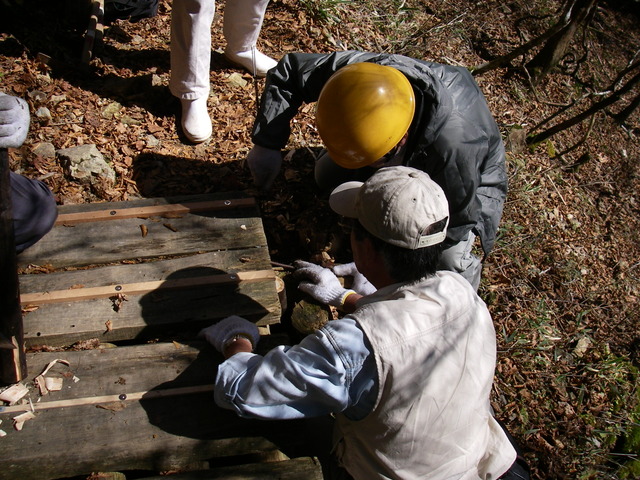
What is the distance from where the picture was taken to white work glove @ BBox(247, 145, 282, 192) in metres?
3.74

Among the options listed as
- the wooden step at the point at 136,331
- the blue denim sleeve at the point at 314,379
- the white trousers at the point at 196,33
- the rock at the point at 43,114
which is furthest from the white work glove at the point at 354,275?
the rock at the point at 43,114

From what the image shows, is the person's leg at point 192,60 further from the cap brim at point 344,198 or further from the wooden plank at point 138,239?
the cap brim at point 344,198

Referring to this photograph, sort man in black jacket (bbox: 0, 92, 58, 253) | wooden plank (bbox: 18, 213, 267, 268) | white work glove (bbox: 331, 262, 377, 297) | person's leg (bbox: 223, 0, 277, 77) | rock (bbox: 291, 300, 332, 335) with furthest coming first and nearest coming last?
person's leg (bbox: 223, 0, 277, 77)
white work glove (bbox: 331, 262, 377, 297)
rock (bbox: 291, 300, 332, 335)
wooden plank (bbox: 18, 213, 267, 268)
man in black jacket (bbox: 0, 92, 58, 253)

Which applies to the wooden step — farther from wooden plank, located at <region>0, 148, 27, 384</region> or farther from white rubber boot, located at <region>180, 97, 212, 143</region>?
white rubber boot, located at <region>180, 97, 212, 143</region>

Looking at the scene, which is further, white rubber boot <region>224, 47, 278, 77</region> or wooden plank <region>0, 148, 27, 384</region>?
white rubber boot <region>224, 47, 278, 77</region>

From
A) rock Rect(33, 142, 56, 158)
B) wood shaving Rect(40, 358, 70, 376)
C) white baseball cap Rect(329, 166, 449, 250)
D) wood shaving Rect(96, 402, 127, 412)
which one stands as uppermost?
white baseball cap Rect(329, 166, 449, 250)

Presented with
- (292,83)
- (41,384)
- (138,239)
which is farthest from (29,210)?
(292,83)

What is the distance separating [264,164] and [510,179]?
2.44 metres

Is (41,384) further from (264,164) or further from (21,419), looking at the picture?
(264,164)

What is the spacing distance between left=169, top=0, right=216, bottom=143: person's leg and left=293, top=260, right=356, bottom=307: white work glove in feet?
5.22

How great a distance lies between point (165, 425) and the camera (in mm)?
2291

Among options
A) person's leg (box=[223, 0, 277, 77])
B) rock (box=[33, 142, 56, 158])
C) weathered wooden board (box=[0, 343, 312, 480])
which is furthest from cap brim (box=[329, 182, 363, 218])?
rock (box=[33, 142, 56, 158])

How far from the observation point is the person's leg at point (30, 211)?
9.31 feet

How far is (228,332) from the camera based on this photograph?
8.28ft
